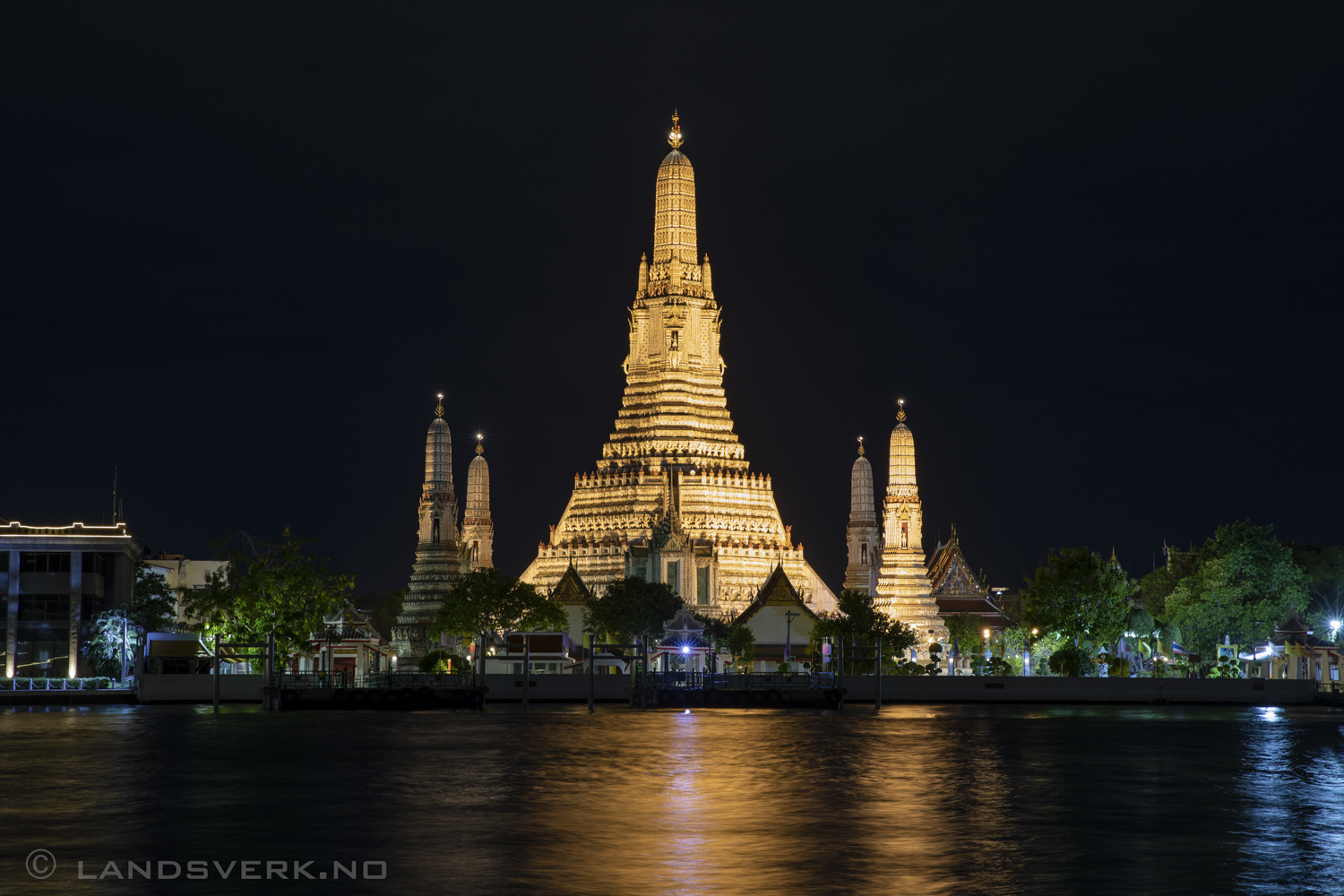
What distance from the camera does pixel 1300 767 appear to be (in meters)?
62.7

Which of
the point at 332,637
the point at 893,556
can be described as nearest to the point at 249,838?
the point at 332,637

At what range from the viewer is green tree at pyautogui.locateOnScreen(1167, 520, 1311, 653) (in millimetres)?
118125

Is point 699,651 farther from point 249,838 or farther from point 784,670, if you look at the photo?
point 249,838

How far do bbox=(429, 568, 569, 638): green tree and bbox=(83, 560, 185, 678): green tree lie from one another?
18951 millimetres

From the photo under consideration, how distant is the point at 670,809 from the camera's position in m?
47.9

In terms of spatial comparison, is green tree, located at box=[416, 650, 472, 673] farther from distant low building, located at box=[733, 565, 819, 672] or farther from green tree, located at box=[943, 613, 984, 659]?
green tree, located at box=[943, 613, 984, 659]

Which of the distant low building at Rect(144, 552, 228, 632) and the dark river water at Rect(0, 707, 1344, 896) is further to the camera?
the distant low building at Rect(144, 552, 228, 632)

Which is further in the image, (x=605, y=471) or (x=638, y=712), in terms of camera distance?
(x=605, y=471)

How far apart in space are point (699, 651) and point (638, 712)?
2477 cm

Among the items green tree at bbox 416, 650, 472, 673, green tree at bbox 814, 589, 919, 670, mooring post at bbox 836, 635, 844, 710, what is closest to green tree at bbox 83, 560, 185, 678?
green tree at bbox 416, 650, 472, 673

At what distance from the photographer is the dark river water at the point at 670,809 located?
1453 inches

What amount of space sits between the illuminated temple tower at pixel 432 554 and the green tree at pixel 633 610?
2010 centimetres

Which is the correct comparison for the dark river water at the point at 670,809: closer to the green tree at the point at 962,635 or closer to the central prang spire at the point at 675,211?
the green tree at the point at 962,635

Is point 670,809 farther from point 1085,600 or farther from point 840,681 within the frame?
point 1085,600
